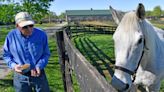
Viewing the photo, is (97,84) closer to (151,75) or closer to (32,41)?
(32,41)

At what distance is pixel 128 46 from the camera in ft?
13.1

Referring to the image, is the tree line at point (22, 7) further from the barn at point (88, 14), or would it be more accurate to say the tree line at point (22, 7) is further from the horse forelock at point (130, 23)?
the barn at point (88, 14)

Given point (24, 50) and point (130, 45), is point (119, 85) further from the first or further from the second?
point (24, 50)

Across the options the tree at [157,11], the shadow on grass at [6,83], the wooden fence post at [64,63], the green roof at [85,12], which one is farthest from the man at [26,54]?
the tree at [157,11]

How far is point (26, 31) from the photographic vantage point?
4.26 m

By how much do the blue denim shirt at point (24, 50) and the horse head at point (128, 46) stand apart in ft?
3.23

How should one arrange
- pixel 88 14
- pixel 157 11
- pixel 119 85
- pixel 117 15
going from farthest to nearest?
pixel 157 11, pixel 88 14, pixel 117 15, pixel 119 85

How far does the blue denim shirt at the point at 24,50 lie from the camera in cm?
434

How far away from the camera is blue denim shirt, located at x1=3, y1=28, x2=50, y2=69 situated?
171 inches

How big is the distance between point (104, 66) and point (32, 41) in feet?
21.0

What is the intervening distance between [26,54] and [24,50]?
0.06 m

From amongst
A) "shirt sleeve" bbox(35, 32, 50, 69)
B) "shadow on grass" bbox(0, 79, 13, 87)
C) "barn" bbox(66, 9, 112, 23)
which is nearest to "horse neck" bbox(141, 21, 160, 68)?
"shirt sleeve" bbox(35, 32, 50, 69)

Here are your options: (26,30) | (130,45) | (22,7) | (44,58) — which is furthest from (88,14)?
(130,45)

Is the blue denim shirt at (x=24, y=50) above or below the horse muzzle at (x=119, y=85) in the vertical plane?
above
